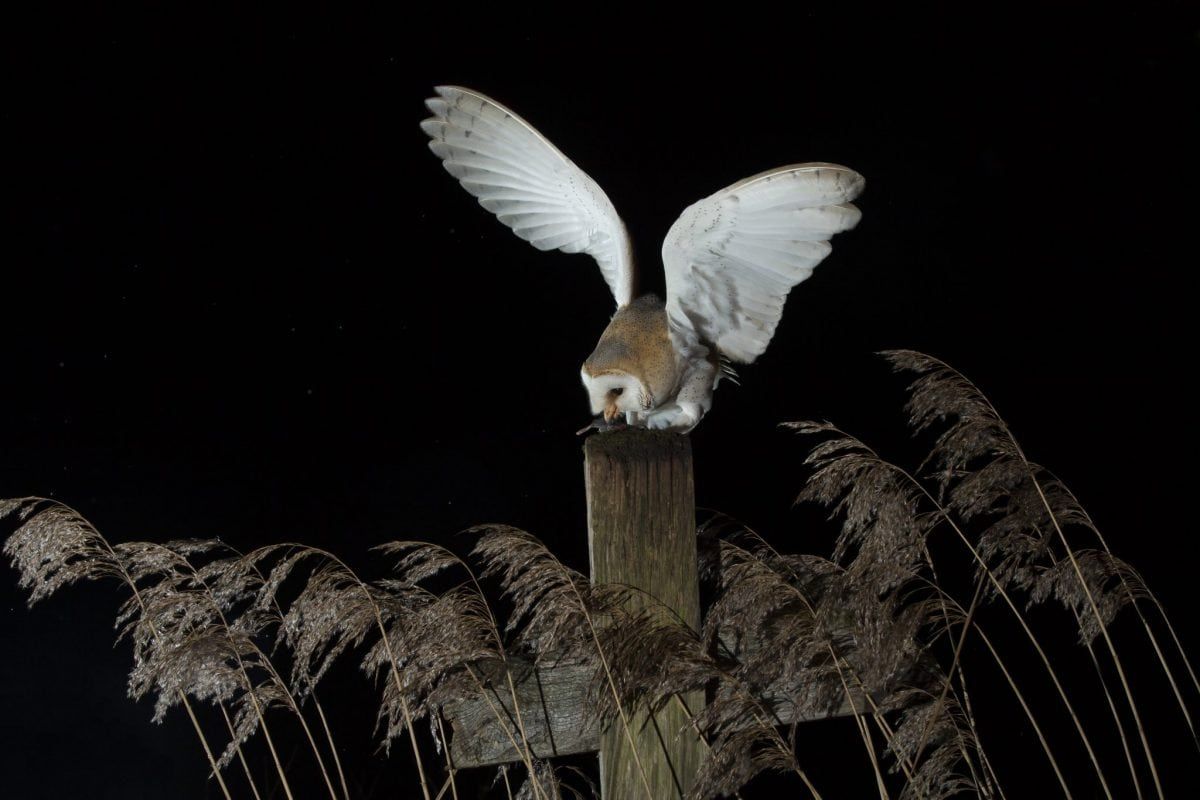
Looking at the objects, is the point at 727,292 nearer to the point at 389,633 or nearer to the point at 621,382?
the point at 621,382

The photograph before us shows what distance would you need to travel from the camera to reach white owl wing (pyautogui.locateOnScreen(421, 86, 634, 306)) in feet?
7.73

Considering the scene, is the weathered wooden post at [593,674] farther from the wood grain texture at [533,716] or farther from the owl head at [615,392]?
the owl head at [615,392]

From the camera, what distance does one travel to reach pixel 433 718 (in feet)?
6.73

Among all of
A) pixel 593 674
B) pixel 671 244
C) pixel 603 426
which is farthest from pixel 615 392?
pixel 593 674

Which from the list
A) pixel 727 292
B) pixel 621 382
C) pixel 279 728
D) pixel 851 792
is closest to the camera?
pixel 621 382

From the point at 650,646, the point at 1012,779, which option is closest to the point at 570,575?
the point at 650,646

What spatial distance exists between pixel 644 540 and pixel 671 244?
1.92 feet

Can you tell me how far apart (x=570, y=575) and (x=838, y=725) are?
2077 millimetres

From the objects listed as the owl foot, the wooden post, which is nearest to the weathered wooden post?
the wooden post

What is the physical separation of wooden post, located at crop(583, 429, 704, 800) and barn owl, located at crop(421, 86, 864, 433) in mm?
207

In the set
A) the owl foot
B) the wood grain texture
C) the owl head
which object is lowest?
the wood grain texture

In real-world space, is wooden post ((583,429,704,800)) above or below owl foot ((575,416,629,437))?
below

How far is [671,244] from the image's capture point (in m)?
2.25

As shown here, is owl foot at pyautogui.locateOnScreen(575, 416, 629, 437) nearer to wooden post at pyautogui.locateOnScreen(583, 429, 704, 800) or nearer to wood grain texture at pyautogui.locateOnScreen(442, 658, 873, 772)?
wooden post at pyautogui.locateOnScreen(583, 429, 704, 800)
